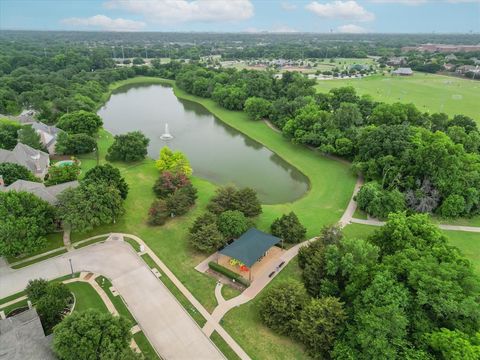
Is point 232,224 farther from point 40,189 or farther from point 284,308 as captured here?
point 40,189

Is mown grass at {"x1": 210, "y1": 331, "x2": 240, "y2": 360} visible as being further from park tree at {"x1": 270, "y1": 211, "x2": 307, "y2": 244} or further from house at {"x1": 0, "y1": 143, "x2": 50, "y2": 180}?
house at {"x1": 0, "y1": 143, "x2": 50, "y2": 180}

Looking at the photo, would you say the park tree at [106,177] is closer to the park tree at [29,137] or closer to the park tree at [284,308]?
the park tree at [29,137]

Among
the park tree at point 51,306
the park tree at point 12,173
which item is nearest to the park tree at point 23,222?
the park tree at point 51,306

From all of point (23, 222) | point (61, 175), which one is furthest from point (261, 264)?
point (61, 175)

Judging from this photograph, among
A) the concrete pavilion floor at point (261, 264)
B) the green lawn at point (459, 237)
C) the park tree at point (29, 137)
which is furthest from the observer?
the park tree at point (29, 137)

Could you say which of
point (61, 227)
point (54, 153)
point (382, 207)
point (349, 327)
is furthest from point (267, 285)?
point (54, 153)

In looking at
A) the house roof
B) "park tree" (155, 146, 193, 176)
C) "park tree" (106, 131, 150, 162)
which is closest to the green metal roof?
"park tree" (155, 146, 193, 176)
